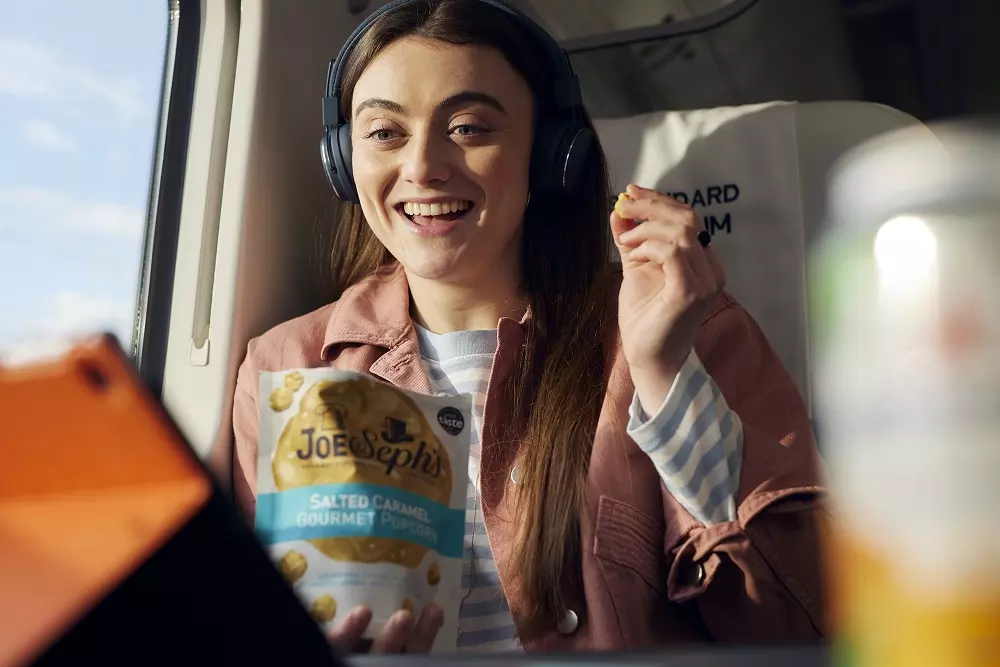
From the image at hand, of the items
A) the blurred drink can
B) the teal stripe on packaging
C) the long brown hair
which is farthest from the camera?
the long brown hair

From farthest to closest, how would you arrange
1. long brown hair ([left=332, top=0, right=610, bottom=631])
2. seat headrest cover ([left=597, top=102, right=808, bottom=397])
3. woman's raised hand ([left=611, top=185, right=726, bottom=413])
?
seat headrest cover ([left=597, top=102, right=808, bottom=397]) < long brown hair ([left=332, top=0, right=610, bottom=631]) < woman's raised hand ([left=611, top=185, right=726, bottom=413])

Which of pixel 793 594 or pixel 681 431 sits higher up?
pixel 681 431

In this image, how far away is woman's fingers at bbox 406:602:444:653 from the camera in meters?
0.84

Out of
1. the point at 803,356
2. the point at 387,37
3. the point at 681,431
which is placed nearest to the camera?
the point at 681,431

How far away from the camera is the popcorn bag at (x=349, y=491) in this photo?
79 cm

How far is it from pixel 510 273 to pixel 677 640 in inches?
25.7

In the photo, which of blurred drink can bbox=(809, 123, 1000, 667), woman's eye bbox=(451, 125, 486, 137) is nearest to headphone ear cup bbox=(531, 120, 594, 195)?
woman's eye bbox=(451, 125, 486, 137)

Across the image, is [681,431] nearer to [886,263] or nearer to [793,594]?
[793,594]

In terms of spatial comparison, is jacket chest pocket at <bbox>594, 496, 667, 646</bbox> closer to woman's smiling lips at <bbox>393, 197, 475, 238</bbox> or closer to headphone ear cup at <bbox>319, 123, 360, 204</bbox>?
woman's smiling lips at <bbox>393, 197, 475, 238</bbox>

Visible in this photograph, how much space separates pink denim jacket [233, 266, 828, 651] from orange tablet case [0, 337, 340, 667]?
2.91ft

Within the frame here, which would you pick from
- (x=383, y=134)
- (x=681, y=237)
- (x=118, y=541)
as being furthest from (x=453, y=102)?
(x=118, y=541)

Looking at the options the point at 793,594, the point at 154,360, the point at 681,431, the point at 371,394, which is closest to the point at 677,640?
the point at 793,594

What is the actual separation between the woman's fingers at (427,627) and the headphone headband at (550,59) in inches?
35.8

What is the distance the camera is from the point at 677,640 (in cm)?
128
